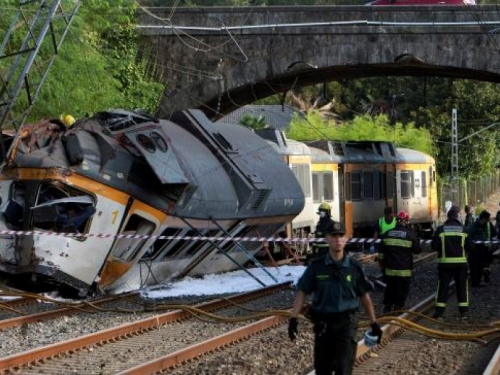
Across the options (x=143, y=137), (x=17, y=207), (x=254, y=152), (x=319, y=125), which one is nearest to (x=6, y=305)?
(x=17, y=207)

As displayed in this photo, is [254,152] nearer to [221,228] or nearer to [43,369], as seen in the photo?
[221,228]

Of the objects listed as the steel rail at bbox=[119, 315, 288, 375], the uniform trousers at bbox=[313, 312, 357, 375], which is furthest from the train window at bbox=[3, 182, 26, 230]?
the uniform trousers at bbox=[313, 312, 357, 375]

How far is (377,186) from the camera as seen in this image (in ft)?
105

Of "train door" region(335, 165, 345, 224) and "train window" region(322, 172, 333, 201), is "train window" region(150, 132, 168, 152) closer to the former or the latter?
"train window" region(322, 172, 333, 201)

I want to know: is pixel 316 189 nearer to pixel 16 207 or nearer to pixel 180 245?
pixel 180 245

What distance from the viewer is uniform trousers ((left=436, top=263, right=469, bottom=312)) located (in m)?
14.7

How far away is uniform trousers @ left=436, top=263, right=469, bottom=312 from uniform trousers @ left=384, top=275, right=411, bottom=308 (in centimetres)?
65

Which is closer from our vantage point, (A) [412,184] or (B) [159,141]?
(B) [159,141]

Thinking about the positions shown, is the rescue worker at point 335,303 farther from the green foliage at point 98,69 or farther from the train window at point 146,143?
the green foliage at point 98,69

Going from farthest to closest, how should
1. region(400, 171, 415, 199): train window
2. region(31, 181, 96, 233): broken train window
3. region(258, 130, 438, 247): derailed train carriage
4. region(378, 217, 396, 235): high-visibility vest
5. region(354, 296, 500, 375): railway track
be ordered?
region(400, 171, 415, 199): train window, region(258, 130, 438, 247): derailed train carriage, region(378, 217, 396, 235): high-visibility vest, region(31, 181, 96, 233): broken train window, region(354, 296, 500, 375): railway track

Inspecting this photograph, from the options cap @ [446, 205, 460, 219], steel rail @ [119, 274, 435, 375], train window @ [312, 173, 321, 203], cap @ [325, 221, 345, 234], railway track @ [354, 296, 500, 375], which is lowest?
railway track @ [354, 296, 500, 375]

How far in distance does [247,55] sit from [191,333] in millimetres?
21565

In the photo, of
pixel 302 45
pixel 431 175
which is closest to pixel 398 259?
pixel 302 45

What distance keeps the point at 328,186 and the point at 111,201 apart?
13.0m
